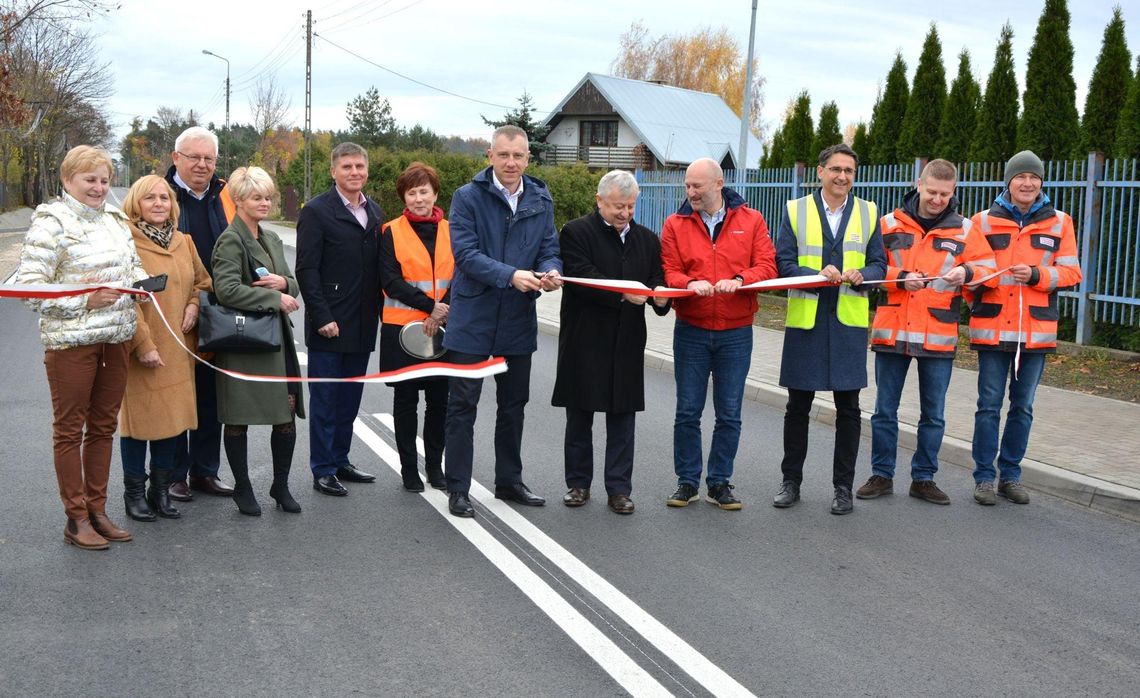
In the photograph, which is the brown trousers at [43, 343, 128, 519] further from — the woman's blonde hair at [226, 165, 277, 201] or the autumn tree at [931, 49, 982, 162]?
the autumn tree at [931, 49, 982, 162]

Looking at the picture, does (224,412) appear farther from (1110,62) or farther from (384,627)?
(1110,62)

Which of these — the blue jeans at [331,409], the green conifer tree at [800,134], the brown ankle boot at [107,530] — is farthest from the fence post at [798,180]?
the brown ankle boot at [107,530]

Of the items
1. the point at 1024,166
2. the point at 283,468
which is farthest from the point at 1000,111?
the point at 283,468

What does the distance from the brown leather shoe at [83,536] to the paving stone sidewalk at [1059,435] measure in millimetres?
4825

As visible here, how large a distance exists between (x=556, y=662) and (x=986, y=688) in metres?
1.57

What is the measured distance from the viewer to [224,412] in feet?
20.1

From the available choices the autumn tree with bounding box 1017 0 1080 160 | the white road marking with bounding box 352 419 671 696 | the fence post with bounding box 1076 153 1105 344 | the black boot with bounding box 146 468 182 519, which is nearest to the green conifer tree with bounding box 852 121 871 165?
the autumn tree with bounding box 1017 0 1080 160

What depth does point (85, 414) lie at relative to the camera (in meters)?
5.60

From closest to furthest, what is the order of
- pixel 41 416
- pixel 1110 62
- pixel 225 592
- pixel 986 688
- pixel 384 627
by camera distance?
pixel 986 688 < pixel 384 627 < pixel 225 592 < pixel 41 416 < pixel 1110 62

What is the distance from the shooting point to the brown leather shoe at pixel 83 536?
5523 millimetres

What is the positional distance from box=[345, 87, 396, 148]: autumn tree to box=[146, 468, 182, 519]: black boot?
63.8m

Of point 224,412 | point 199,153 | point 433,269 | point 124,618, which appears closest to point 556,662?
point 124,618

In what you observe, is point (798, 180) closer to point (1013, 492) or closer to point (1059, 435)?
point (1059, 435)

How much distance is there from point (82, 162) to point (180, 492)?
2085 mm
